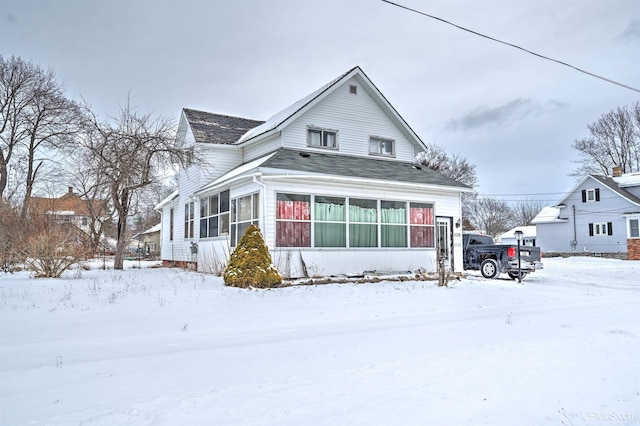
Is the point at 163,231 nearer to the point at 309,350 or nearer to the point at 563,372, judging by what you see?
the point at 309,350

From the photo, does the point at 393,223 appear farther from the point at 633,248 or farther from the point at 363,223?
the point at 633,248

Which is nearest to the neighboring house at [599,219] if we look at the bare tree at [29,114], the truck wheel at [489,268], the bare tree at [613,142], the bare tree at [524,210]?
the bare tree at [613,142]

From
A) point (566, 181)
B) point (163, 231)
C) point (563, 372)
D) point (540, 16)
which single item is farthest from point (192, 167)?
point (566, 181)

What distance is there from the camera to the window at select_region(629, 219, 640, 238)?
32.8 meters

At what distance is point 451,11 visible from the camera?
1073cm

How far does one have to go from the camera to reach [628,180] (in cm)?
3556

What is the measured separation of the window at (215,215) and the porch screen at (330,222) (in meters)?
3.70

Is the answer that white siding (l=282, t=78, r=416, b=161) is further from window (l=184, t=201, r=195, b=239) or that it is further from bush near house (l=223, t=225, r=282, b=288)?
window (l=184, t=201, r=195, b=239)

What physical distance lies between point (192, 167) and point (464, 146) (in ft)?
97.9

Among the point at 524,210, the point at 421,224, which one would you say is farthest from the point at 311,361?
the point at 524,210

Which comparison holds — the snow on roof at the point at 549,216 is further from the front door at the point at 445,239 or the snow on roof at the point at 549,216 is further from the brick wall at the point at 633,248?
the front door at the point at 445,239

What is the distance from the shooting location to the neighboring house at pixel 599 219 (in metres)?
33.4

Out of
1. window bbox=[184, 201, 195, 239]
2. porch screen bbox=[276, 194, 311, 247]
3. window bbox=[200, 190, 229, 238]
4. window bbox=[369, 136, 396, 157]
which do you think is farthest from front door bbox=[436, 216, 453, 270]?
window bbox=[184, 201, 195, 239]

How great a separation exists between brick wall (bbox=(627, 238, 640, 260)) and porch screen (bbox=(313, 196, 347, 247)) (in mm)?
27853
